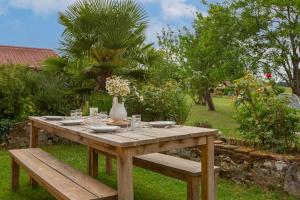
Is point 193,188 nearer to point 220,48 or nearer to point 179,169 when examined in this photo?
point 179,169

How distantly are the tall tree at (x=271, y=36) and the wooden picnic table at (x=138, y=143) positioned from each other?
30.7 ft

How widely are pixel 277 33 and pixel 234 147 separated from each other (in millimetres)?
8378

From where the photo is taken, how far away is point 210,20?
12.8 m

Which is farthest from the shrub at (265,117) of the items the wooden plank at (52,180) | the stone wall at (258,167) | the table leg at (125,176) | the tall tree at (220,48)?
the tall tree at (220,48)

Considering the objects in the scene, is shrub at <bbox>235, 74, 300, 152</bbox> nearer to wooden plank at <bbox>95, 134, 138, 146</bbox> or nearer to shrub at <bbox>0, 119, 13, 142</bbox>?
wooden plank at <bbox>95, 134, 138, 146</bbox>

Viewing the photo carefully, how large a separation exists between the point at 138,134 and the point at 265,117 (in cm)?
216

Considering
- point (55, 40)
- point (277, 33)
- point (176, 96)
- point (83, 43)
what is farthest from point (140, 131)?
point (277, 33)

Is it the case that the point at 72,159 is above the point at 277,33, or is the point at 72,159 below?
below

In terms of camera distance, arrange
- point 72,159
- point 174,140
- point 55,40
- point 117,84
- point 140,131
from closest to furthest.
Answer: point 174,140 < point 140,131 < point 117,84 < point 72,159 < point 55,40

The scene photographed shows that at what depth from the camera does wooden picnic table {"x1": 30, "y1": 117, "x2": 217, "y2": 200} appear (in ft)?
8.78

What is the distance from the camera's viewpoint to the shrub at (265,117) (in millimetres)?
4316

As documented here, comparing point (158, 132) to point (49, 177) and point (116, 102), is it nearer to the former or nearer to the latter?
point (116, 102)

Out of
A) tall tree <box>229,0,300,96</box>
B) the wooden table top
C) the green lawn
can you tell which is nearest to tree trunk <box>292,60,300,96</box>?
tall tree <box>229,0,300,96</box>

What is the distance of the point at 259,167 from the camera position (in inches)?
163
